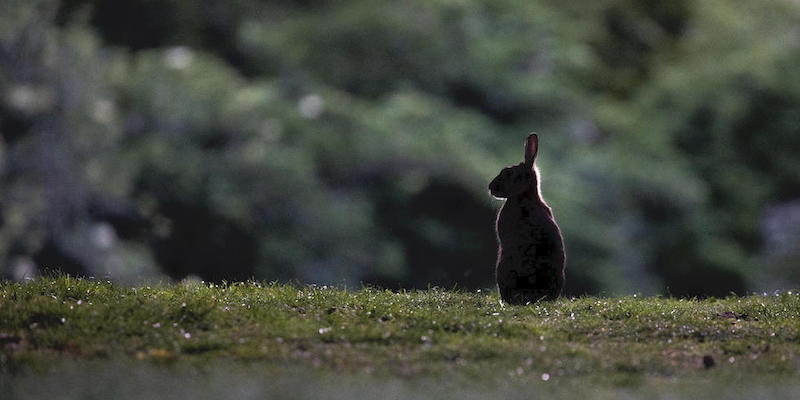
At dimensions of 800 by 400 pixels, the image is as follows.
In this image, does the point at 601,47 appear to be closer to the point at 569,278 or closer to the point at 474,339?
the point at 569,278

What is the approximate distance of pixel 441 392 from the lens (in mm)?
11133

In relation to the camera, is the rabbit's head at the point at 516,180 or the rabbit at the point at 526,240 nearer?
the rabbit at the point at 526,240

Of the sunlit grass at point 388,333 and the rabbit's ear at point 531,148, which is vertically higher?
the rabbit's ear at point 531,148

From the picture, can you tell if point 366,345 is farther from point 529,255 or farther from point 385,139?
point 385,139

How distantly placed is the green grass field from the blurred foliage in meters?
16.3

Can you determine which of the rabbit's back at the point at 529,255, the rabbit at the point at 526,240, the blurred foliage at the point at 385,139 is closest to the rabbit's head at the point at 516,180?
the rabbit at the point at 526,240

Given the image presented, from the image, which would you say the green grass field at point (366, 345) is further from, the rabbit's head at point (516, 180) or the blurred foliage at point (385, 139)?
the blurred foliage at point (385, 139)

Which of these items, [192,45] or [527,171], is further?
[192,45]

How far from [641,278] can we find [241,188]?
49.6 feet

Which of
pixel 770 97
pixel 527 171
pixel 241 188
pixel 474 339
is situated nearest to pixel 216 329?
Result: pixel 474 339

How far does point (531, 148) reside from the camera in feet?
52.2

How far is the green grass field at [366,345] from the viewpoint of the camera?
1141 cm

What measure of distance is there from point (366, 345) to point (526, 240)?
371cm

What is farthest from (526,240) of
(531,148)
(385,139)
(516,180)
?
(385,139)
